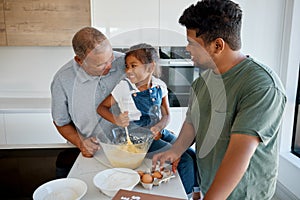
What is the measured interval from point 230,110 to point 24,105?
194 centimetres

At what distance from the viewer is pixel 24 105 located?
2330mm

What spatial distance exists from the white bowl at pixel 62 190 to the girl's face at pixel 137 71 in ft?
1.51

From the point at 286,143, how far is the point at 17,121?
2183 mm

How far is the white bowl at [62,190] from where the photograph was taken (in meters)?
0.81

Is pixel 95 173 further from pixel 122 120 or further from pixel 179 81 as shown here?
pixel 179 81

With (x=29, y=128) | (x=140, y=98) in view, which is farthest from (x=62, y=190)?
(x=29, y=128)

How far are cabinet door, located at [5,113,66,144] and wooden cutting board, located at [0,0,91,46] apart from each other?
1.93 feet

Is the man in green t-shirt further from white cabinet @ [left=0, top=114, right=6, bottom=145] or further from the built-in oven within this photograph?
white cabinet @ [left=0, top=114, right=6, bottom=145]

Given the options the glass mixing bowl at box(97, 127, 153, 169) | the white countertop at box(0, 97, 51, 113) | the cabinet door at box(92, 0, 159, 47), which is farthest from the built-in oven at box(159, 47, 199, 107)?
the white countertop at box(0, 97, 51, 113)

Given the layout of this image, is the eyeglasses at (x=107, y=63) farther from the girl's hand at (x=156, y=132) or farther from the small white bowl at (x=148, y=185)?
the small white bowl at (x=148, y=185)

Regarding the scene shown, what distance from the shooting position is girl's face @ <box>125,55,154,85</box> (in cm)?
114

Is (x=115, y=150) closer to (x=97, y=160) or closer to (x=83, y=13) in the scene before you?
(x=97, y=160)

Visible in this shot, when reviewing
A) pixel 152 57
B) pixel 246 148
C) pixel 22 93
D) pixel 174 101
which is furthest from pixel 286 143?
pixel 22 93

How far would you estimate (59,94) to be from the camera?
→ 123 cm
